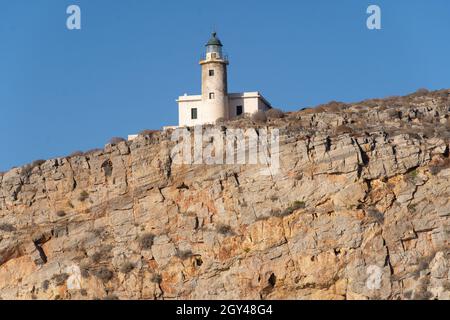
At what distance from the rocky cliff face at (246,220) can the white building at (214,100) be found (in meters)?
2.95

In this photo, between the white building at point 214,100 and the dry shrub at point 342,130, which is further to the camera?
the white building at point 214,100

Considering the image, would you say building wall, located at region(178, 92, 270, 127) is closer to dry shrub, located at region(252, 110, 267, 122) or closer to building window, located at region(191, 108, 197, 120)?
building window, located at region(191, 108, 197, 120)

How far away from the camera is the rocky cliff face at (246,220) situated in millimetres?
106375

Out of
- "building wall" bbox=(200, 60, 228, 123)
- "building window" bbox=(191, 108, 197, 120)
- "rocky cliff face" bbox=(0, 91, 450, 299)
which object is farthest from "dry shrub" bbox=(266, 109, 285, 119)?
"building window" bbox=(191, 108, 197, 120)

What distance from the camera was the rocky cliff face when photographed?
106 meters

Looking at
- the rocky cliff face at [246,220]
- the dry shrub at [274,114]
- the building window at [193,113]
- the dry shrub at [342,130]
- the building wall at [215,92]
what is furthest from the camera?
the building window at [193,113]

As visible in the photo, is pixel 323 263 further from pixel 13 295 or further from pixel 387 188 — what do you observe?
pixel 13 295

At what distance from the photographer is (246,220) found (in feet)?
355

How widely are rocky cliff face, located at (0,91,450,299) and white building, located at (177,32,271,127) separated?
116 inches

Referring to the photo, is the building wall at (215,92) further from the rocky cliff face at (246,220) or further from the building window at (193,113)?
the rocky cliff face at (246,220)

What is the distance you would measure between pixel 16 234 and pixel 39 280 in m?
3.10

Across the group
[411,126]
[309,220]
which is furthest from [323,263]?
[411,126]

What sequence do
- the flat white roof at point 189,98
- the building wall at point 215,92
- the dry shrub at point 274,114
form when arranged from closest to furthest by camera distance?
1. the dry shrub at point 274,114
2. the building wall at point 215,92
3. the flat white roof at point 189,98

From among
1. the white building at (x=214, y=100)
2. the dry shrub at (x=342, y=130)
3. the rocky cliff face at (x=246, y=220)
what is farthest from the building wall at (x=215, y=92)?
the dry shrub at (x=342, y=130)
